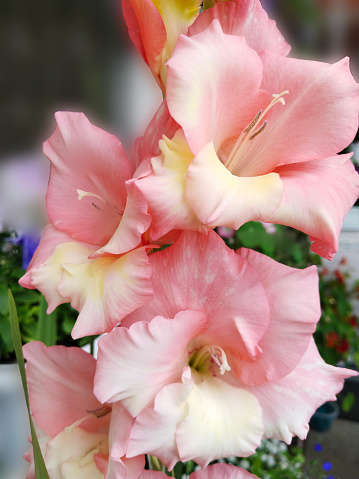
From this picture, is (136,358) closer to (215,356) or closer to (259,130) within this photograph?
(215,356)

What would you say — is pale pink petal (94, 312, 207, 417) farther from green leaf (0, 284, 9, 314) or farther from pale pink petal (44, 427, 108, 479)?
green leaf (0, 284, 9, 314)

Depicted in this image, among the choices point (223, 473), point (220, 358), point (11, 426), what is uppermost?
point (220, 358)

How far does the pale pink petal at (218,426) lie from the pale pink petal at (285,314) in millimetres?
32

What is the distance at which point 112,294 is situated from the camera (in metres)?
0.37

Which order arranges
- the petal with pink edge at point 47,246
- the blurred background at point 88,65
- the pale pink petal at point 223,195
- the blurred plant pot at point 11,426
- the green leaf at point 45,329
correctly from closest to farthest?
the pale pink petal at point 223,195 < the petal with pink edge at point 47,246 < the green leaf at point 45,329 < the blurred plant pot at point 11,426 < the blurred background at point 88,65

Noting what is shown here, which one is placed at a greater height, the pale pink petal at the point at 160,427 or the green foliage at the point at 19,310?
the pale pink petal at the point at 160,427

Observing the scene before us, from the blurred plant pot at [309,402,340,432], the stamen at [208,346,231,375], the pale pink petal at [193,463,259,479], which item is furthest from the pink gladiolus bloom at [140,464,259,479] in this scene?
the blurred plant pot at [309,402,340,432]

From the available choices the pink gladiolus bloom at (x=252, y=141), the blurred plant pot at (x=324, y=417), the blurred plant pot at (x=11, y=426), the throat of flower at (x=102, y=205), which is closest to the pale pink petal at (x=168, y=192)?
the pink gladiolus bloom at (x=252, y=141)

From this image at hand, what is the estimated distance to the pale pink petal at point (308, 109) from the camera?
1.24 ft

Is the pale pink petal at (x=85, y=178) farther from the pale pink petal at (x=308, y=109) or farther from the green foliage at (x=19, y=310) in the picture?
the green foliage at (x=19, y=310)

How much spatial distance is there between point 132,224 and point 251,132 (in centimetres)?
13

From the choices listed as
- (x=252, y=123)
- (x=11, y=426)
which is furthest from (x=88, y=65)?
(x=252, y=123)

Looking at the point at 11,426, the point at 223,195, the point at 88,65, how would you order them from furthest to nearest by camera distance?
the point at 88,65, the point at 11,426, the point at 223,195

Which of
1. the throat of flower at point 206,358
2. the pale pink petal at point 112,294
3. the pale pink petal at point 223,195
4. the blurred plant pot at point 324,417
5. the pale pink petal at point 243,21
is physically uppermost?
the pale pink petal at point 243,21
